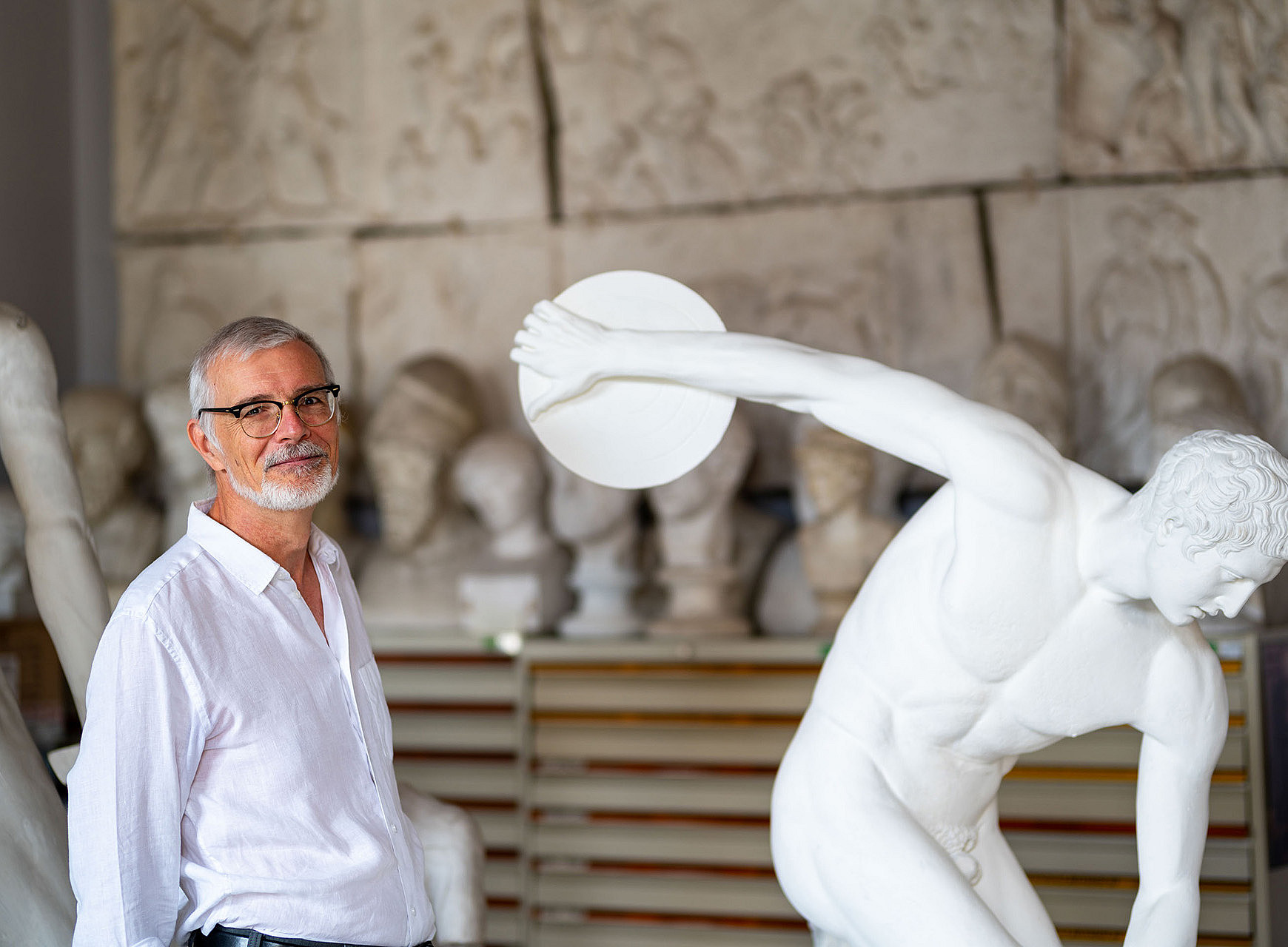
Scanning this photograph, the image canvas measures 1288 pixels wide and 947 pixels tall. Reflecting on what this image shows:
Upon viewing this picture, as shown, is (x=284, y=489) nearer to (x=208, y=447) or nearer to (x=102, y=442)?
(x=208, y=447)

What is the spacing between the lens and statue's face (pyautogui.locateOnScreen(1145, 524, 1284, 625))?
6.73 ft

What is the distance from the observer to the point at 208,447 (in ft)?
7.45

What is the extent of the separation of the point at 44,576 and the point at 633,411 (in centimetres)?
118

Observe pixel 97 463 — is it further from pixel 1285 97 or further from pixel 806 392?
pixel 1285 97

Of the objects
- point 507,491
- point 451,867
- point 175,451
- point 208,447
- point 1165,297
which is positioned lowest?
point 451,867

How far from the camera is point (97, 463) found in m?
4.94

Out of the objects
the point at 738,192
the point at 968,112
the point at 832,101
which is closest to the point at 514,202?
the point at 738,192

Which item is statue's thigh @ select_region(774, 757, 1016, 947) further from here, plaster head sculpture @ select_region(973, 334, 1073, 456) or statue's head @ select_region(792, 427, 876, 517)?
plaster head sculpture @ select_region(973, 334, 1073, 456)

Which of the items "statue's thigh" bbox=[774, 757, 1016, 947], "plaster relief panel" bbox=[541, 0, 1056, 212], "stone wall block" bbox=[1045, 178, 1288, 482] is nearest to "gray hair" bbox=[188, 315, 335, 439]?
"statue's thigh" bbox=[774, 757, 1016, 947]

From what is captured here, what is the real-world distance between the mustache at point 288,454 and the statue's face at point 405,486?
259cm

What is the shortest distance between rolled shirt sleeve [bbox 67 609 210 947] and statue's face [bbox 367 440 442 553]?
2822 millimetres

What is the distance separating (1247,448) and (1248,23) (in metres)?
3.43

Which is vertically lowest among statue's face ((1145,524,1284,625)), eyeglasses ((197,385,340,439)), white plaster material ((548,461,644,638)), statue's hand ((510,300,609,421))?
white plaster material ((548,461,644,638))

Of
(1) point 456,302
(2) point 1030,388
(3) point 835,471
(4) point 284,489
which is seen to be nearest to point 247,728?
(4) point 284,489
